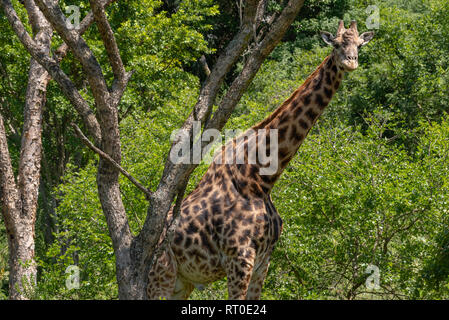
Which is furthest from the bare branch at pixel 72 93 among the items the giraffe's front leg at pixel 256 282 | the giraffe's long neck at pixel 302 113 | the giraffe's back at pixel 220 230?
the giraffe's front leg at pixel 256 282

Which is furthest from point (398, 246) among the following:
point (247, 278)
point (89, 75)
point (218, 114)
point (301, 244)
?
point (89, 75)

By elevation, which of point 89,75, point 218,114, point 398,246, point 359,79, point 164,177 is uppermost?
point 359,79

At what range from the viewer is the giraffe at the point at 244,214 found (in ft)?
24.0

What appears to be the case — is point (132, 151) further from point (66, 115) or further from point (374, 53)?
point (374, 53)

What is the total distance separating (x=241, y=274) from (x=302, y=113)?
185 centimetres

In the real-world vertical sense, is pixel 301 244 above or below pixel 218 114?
below

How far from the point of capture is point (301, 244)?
9758mm

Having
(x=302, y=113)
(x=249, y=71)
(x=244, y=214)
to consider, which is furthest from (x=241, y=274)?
(x=249, y=71)

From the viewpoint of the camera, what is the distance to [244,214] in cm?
742

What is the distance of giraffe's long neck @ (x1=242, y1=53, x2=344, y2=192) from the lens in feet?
24.6
